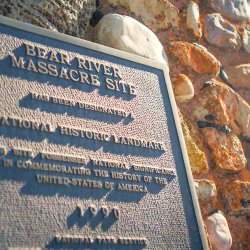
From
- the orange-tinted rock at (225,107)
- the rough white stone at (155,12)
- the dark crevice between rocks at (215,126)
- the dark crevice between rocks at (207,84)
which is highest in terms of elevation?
the rough white stone at (155,12)

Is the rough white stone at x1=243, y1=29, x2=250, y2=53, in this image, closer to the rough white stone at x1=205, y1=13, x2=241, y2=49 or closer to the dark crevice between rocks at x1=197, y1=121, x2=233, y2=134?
the rough white stone at x1=205, y1=13, x2=241, y2=49

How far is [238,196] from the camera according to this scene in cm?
240

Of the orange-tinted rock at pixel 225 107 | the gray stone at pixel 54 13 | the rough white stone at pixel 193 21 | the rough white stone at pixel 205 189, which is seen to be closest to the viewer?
the gray stone at pixel 54 13

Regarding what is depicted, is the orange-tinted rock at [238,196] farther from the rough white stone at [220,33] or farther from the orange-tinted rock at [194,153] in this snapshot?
the rough white stone at [220,33]

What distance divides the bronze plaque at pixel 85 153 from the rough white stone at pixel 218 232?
0.38 m

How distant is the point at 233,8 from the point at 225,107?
0.99 meters

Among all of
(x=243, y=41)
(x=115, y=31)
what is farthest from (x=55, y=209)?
(x=243, y=41)

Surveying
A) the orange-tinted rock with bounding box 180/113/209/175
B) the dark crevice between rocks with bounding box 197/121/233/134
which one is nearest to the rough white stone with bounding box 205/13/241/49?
the dark crevice between rocks with bounding box 197/121/233/134

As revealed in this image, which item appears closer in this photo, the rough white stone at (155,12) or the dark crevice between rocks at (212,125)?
the dark crevice between rocks at (212,125)

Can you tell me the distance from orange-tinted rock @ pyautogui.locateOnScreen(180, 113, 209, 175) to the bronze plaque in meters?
0.37

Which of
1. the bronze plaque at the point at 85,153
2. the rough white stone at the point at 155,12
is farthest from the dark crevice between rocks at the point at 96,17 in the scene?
the bronze plaque at the point at 85,153

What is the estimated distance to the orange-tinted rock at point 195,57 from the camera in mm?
2674

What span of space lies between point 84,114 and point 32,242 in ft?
1.93

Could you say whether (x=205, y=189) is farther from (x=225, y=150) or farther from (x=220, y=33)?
(x=220, y=33)
